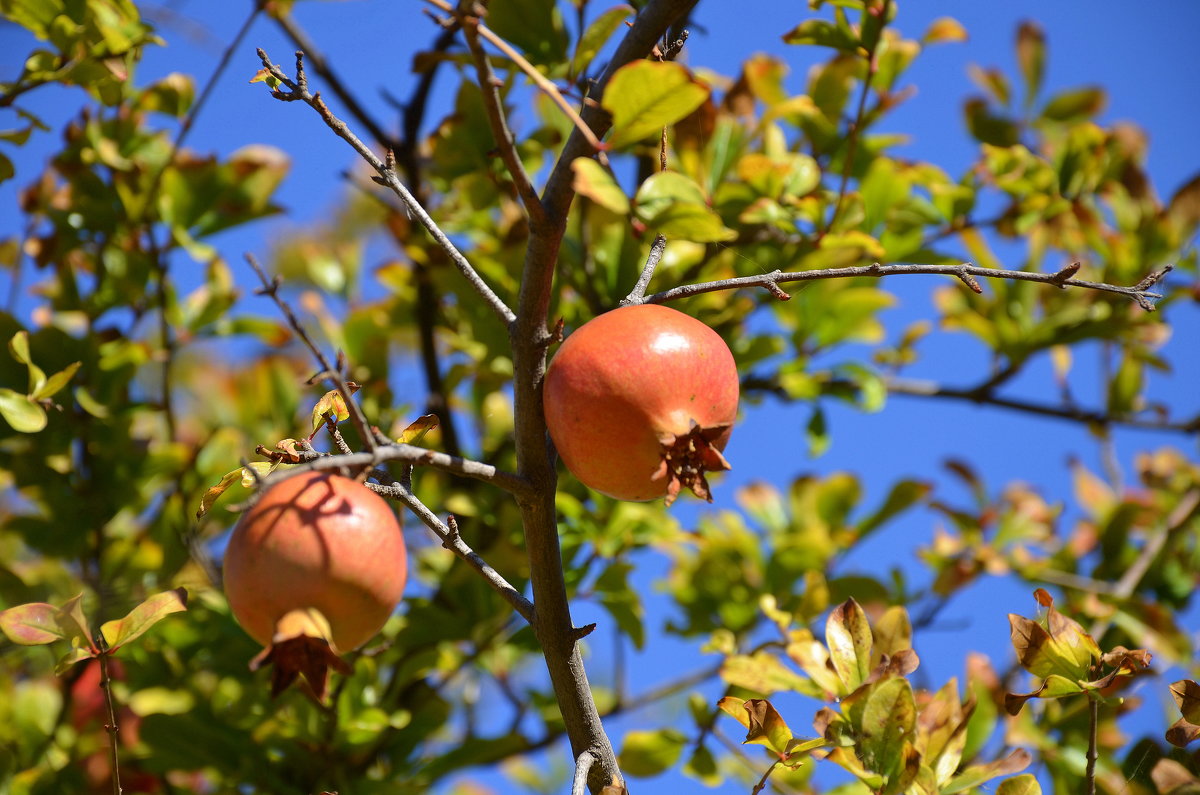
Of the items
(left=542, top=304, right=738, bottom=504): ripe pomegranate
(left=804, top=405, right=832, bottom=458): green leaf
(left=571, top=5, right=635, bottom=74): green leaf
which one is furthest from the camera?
(left=804, top=405, right=832, bottom=458): green leaf

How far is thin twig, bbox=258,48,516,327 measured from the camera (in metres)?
0.80

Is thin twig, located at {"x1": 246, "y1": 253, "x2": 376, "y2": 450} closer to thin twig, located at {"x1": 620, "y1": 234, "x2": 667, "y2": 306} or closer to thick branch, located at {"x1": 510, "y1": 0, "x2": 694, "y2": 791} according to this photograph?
thick branch, located at {"x1": 510, "y1": 0, "x2": 694, "y2": 791}

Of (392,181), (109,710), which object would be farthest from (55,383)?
(392,181)

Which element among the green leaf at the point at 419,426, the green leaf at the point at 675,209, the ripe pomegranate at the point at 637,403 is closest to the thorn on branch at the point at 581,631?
the ripe pomegranate at the point at 637,403

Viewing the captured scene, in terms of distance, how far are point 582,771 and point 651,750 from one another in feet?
1.83

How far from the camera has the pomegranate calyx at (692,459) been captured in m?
0.77

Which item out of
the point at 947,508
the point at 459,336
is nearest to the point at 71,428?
the point at 459,336

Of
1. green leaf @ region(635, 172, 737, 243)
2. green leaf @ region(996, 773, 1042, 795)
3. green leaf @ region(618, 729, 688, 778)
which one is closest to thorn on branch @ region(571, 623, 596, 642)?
green leaf @ region(635, 172, 737, 243)

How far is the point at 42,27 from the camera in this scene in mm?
1354

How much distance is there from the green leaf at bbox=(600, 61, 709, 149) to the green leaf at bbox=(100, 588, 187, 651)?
0.54m

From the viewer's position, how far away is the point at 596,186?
0.66 meters

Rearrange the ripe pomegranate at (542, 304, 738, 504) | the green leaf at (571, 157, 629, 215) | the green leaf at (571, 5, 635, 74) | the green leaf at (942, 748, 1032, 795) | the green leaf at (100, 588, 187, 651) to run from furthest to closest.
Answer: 1. the green leaf at (571, 5, 635, 74)
2. the green leaf at (942, 748, 1032, 795)
3. the green leaf at (100, 588, 187, 651)
4. the ripe pomegranate at (542, 304, 738, 504)
5. the green leaf at (571, 157, 629, 215)

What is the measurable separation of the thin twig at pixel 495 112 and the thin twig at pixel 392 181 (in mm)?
91

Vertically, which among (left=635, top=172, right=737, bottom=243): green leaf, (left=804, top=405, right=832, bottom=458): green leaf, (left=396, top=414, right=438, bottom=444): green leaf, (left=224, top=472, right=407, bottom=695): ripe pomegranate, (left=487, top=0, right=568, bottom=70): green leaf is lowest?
(left=224, top=472, right=407, bottom=695): ripe pomegranate
